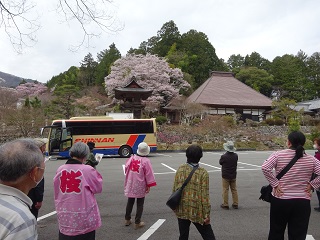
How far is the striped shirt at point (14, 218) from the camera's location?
1.32 meters

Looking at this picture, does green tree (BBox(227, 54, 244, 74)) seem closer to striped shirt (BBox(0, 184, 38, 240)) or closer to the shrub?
the shrub

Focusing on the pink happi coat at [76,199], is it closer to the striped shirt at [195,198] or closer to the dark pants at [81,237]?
the dark pants at [81,237]

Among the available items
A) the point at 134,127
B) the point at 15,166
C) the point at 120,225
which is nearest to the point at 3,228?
the point at 15,166

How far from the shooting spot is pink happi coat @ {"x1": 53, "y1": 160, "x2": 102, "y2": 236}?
2895mm

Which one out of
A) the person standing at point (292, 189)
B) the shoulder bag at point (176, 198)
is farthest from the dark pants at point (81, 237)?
the person standing at point (292, 189)

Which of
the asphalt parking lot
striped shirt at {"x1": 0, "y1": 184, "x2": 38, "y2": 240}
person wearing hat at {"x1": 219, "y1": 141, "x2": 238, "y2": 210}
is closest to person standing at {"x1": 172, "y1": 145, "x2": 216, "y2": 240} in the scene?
the asphalt parking lot

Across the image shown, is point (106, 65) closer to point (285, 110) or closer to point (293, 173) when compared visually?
point (285, 110)

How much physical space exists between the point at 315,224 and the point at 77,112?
26.0m

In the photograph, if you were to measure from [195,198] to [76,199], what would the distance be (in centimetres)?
122

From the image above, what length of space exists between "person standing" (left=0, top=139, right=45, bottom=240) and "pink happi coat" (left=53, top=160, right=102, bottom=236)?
1384mm

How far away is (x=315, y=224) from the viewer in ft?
16.1

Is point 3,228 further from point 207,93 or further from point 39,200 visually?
point 207,93

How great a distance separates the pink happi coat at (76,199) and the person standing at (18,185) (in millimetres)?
1384

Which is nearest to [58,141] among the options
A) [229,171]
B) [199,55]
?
[229,171]
